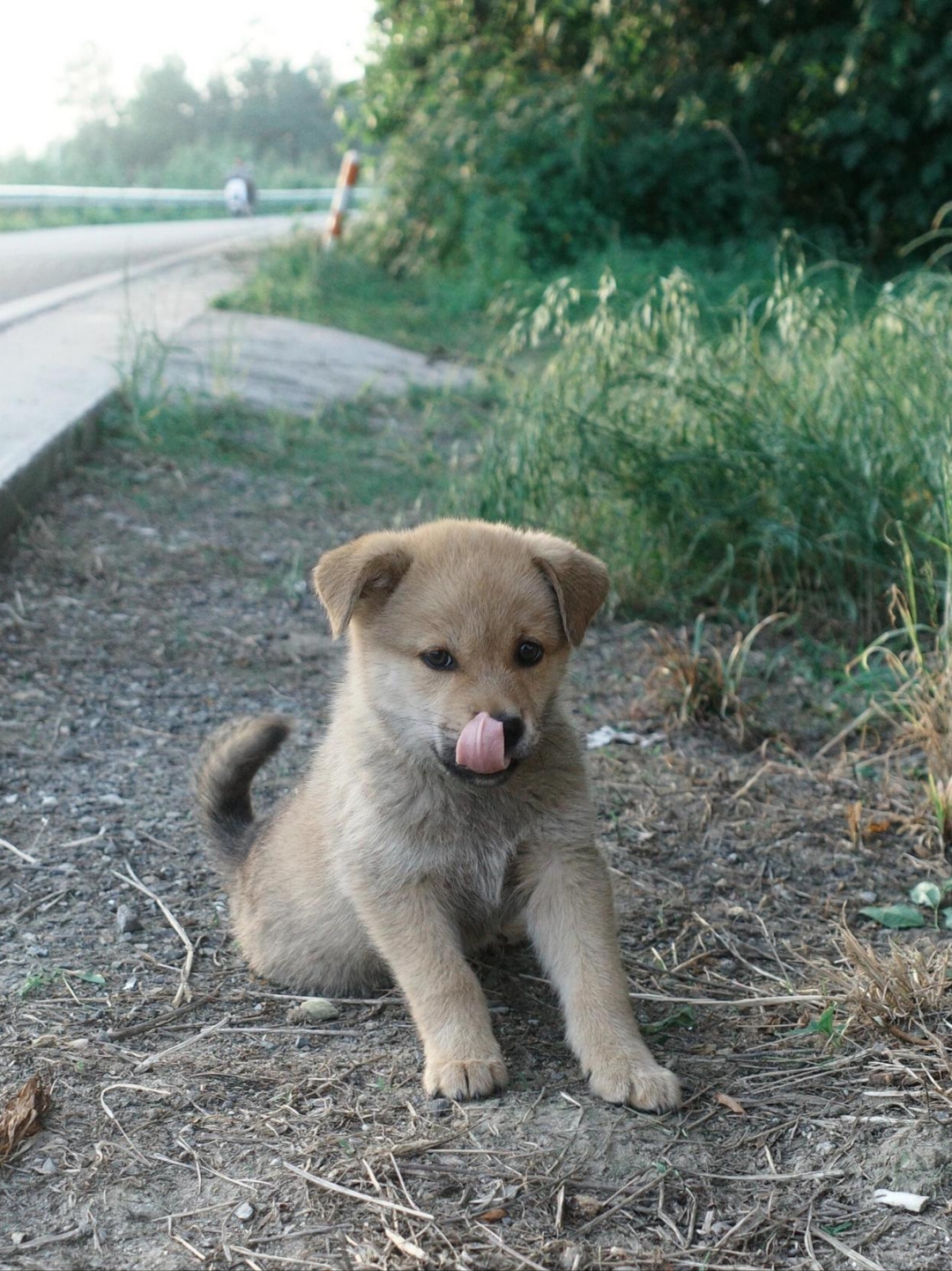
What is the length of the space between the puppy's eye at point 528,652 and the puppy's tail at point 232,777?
2.76 ft

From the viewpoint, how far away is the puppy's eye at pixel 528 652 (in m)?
2.69

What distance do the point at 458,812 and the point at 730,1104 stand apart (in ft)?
2.55

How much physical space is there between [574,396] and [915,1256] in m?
4.06

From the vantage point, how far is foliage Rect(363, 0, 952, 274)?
41.1ft

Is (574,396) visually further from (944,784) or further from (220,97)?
(220,97)

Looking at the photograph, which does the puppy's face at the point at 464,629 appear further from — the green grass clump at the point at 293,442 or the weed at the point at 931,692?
the green grass clump at the point at 293,442

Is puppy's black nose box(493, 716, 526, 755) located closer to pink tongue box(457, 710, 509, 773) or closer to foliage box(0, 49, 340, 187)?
pink tongue box(457, 710, 509, 773)

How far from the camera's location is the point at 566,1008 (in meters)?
2.63

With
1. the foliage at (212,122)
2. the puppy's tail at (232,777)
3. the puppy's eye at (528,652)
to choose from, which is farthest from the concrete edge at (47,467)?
the foliage at (212,122)

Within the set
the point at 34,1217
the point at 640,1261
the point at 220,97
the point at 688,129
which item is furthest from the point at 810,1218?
the point at 220,97

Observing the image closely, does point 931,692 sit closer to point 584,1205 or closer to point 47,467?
point 584,1205

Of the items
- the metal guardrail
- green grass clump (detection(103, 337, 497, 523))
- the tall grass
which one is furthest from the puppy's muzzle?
the metal guardrail

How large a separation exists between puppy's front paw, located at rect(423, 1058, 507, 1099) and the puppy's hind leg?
0.18m

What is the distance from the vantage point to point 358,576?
9.01 ft
